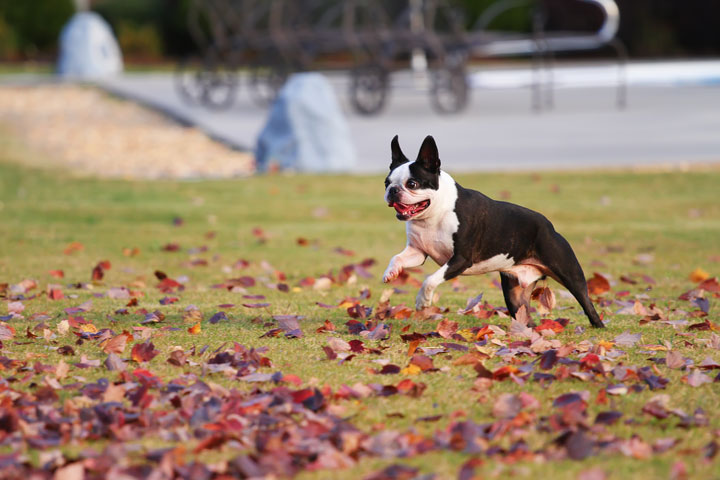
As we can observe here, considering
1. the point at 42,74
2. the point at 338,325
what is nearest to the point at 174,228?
the point at 338,325

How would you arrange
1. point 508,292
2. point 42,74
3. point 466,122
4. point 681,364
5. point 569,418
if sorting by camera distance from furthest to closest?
1. point 42,74
2. point 466,122
3. point 508,292
4. point 681,364
5. point 569,418

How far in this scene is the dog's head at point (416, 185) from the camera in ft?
14.0

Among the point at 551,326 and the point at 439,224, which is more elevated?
the point at 439,224

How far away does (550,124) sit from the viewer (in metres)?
15.2

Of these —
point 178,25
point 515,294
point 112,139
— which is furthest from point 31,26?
point 515,294

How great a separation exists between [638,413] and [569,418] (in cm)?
29

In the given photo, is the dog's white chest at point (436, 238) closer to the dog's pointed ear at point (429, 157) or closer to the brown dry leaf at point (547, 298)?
the dog's pointed ear at point (429, 157)

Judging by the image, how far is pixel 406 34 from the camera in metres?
15.7

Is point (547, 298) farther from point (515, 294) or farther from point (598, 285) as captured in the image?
point (598, 285)

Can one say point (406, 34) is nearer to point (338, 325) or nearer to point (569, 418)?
point (338, 325)

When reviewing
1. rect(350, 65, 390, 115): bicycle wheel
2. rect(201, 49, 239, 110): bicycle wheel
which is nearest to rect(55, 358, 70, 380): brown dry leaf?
rect(350, 65, 390, 115): bicycle wheel

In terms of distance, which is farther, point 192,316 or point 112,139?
point 112,139

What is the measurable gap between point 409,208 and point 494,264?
1.70 ft

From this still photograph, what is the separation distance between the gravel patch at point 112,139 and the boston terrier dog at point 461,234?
24.5ft
